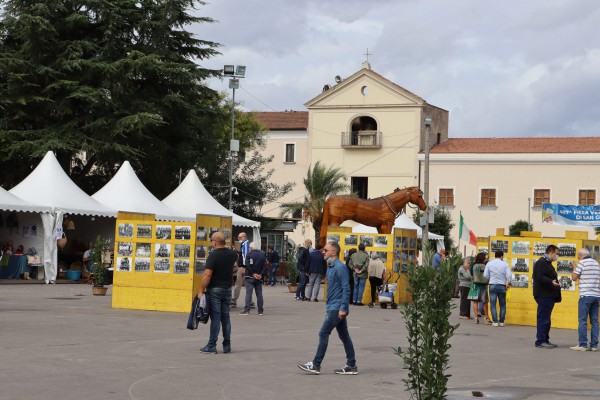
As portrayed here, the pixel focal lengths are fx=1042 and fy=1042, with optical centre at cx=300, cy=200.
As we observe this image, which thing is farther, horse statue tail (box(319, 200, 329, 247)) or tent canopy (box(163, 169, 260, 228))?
tent canopy (box(163, 169, 260, 228))

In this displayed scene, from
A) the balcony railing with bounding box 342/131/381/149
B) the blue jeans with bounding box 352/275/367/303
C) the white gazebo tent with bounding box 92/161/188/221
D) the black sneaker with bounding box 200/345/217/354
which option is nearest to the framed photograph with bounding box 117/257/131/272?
the blue jeans with bounding box 352/275/367/303

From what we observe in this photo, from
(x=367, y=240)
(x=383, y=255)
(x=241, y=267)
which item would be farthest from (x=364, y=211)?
(x=241, y=267)

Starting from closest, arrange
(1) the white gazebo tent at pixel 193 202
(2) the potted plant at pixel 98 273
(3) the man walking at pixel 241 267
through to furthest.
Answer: (3) the man walking at pixel 241 267
(2) the potted plant at pixel 98 273
(1) the white gazebo tent at pixel 193 202

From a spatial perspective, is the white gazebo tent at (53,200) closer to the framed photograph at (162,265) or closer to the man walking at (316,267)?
the man walking at (316,267)

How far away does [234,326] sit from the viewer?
20.6 m

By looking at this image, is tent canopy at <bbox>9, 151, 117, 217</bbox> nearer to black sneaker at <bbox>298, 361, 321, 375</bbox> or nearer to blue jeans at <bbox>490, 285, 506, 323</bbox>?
blue jeans at <bbox>490, 285, 506, 323</bbox>

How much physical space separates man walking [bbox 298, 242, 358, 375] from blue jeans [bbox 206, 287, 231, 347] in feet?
6.44

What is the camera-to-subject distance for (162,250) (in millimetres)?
23797

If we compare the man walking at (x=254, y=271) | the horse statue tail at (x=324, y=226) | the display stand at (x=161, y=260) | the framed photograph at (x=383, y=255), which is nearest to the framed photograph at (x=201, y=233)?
the display stand at (x=161, y=260)

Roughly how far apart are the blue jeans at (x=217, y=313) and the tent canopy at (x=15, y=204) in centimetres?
1879

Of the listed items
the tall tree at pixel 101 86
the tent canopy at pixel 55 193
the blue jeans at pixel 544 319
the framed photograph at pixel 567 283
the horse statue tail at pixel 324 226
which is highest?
the tall tree at pixel 101 86

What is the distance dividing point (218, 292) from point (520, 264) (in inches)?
439

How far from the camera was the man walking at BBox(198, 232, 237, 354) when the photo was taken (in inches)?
604

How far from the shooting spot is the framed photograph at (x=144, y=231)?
24.1 meters
